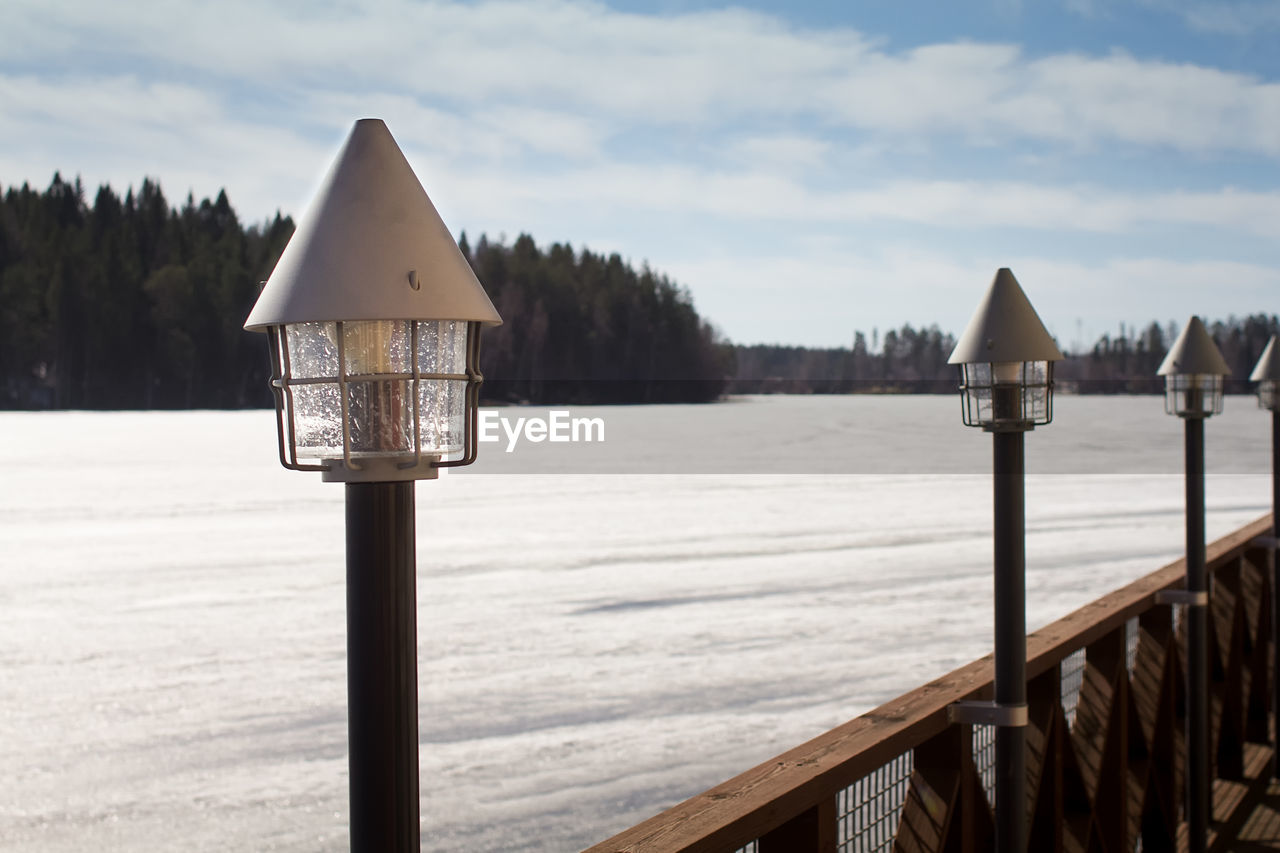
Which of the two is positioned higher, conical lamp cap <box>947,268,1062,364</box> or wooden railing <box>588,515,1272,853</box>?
conical lamp cap <box>947,268,1062,364</box>

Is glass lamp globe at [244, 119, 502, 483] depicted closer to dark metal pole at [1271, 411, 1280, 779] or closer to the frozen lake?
the frozen lake

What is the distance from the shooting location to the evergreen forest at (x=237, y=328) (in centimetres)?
4994

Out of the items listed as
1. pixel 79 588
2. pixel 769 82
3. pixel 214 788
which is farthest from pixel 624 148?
pixel 214 788

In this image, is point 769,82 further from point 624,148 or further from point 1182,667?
point 1182,667

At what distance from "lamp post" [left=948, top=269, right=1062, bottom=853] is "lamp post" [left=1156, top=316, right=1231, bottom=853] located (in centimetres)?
144

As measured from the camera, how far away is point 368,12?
23594 mm

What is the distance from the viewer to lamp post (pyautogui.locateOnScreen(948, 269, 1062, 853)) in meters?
1.82

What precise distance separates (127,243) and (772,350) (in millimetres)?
32639

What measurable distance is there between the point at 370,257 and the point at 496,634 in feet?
20.0

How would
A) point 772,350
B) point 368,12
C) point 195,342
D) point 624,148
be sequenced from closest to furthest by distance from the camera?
point 368,12 → point 624,148 → point 195,342 → point 772,350

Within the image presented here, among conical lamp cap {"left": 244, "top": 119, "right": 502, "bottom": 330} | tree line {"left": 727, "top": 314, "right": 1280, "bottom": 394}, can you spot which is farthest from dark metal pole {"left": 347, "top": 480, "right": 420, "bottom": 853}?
tree line {"left": 727, "top": 314, "right": 1280, "bottom": 394}

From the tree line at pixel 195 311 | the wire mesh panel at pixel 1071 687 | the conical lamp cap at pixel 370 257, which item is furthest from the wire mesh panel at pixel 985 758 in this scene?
the tree line at pixel 195 311

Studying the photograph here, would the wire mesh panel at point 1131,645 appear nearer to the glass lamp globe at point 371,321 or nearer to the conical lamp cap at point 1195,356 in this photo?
the conical lamp cap at point 1195,356

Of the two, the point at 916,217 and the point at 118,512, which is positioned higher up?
the point at 916,217
